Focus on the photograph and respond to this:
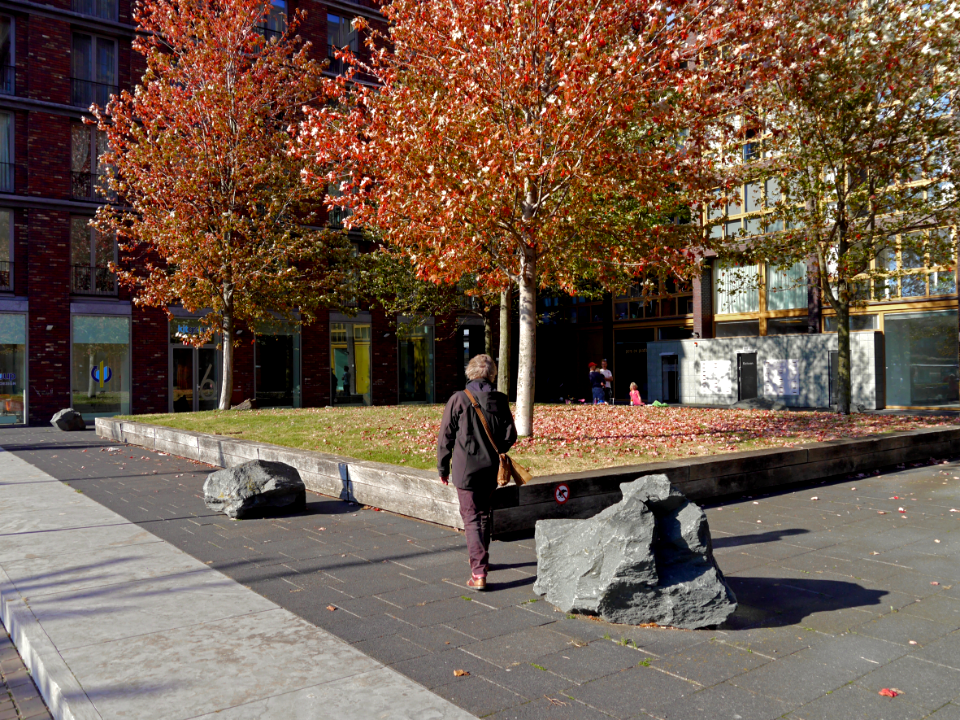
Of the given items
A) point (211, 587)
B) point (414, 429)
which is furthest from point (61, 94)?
point (211, 587)

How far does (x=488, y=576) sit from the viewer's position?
586 centimetres

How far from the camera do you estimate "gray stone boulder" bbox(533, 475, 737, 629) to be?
464 cm

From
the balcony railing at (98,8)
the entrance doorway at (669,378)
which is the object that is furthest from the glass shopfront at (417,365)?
the balcony railing at (98,8)

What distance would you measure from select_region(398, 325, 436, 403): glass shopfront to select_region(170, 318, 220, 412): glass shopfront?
7.70 metres

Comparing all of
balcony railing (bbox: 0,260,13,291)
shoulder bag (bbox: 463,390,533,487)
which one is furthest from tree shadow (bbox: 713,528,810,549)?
balcony railing (bbox: 0,260,13,291)

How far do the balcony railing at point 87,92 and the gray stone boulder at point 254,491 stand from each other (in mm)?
21944

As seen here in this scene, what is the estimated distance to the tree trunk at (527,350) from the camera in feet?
35.8

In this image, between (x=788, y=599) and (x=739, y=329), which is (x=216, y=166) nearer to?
(x=788, y=599)

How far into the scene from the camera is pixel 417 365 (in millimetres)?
31719

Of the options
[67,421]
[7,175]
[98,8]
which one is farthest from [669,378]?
[98,8]

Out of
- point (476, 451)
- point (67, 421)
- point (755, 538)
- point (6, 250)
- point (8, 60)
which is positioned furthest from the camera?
point (8, 60)

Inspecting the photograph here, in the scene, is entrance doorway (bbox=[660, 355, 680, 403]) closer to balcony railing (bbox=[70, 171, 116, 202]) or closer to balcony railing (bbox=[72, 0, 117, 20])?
balcony railing (bbox=[70, 171, 116, 202])

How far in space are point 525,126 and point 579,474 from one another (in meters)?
5.24

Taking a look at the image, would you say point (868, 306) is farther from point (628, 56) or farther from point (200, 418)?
point (200, 418)
